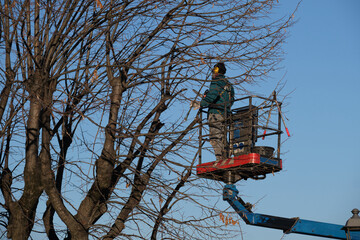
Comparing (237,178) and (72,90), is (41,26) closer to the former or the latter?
(72,90)

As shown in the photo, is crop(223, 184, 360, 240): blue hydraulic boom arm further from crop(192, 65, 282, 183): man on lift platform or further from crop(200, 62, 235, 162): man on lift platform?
crop(200, 62, 235, 162): man on lift platform

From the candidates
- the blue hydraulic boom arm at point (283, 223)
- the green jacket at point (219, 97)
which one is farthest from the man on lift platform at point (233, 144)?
the blue hydraulic boom arm at point (283, 223)

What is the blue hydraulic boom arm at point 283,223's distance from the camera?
9698mm

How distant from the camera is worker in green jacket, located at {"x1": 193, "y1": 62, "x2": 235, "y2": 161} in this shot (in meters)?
9.78

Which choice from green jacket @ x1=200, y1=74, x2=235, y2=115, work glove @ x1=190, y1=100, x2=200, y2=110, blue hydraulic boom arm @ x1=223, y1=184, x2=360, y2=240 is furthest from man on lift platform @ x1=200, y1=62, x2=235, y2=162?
blue hydraulic boom arm @ x1=223, y1=184, x2=360, y2=240

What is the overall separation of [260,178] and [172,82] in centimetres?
255

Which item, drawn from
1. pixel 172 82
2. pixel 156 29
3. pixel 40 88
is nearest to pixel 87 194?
pixel 40 88

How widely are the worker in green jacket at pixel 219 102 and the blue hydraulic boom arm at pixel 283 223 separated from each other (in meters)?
0.83

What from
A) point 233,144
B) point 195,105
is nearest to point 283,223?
point 233,144

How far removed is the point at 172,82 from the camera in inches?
387

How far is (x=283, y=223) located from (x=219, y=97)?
2.83m

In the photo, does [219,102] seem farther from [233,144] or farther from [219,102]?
[233,144]

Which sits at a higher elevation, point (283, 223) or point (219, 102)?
point (219, 102)

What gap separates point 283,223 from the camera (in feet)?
33.2
